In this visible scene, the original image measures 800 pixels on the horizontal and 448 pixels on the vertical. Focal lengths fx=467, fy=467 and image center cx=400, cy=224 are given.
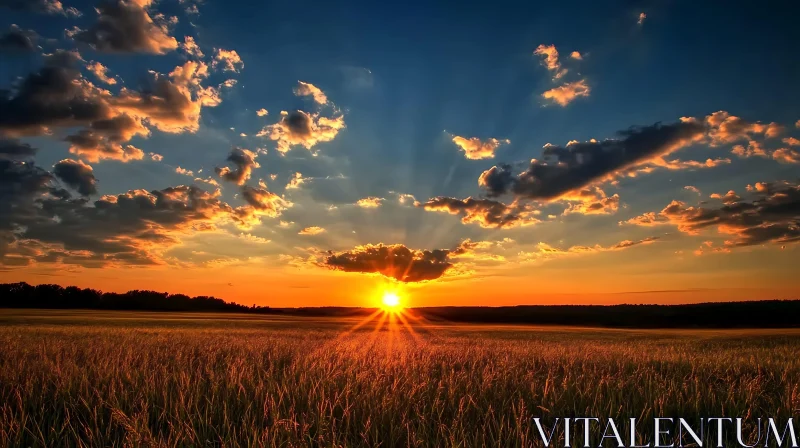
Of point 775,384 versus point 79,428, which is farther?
point 775,384

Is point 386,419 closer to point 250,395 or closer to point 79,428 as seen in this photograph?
point 250,395

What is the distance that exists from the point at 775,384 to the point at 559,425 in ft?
15.0

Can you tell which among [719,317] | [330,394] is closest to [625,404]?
[330,394]

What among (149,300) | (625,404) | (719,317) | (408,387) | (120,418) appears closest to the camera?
(120,418)

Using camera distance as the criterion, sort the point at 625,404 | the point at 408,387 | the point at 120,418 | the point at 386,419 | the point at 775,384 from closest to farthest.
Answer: the point at 120,418 → the point at 386,419 → the point at 625,404 → the point at 408,387 → the point at 775,384

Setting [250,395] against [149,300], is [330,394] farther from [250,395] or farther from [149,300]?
[149,300]

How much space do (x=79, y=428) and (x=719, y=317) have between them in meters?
125

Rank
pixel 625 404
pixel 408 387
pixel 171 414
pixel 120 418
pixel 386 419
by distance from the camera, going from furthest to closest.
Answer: pixel 408 387, pixel 625 404, pixel 171 414, pixel 386 419, pixel 120 418

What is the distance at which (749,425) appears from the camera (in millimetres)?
3926

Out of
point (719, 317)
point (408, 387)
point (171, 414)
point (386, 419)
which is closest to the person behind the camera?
point (386, 419)

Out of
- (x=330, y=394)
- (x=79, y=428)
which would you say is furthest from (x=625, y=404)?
(x=79, y=428)

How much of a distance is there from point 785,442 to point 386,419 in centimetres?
314

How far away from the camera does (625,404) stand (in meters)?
4.60

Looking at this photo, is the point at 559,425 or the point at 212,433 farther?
the point at 559,425
